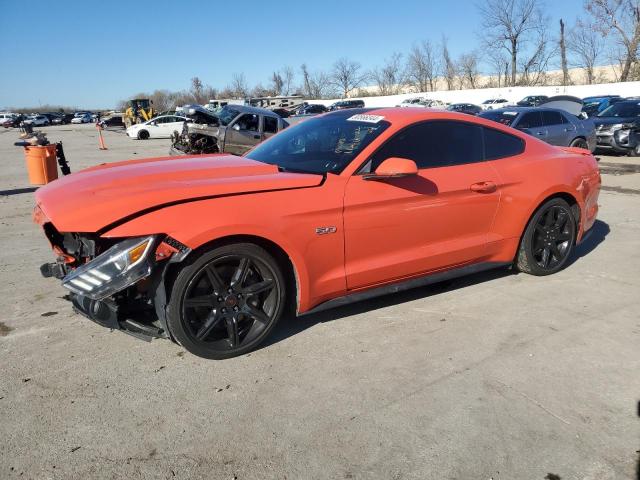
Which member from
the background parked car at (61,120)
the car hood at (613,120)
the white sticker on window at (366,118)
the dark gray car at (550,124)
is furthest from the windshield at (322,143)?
the background parked car at (61,120)

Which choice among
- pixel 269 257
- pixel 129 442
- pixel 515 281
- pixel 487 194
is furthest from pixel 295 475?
pixel 515 281

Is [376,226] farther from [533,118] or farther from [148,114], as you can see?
[148,114]

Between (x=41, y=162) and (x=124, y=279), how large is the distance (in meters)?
8.60

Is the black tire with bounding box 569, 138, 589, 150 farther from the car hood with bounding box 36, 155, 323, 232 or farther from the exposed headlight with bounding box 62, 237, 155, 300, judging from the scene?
the exposed headlight with bounding box 62, 237, 155, 300

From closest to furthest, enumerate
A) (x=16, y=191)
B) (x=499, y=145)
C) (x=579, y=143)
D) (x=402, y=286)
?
(x=402, y=286), (x=499, y=145), (x=16, y=191), (x=579, y=143)

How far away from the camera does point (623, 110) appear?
1521 centimetres

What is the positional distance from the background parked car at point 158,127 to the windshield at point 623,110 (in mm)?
22266

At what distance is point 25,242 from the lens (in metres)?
5.97

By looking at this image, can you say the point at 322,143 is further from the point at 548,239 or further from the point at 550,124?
the point at 550,124

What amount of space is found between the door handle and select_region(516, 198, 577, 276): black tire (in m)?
0.65

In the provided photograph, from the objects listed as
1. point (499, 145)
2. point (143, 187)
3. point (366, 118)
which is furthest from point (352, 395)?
point (499, 145)

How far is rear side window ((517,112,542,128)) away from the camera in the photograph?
11.5 m

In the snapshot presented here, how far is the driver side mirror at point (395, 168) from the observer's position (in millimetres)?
3234

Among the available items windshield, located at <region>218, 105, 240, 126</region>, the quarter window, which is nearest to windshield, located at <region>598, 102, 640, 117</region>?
the quarter window
